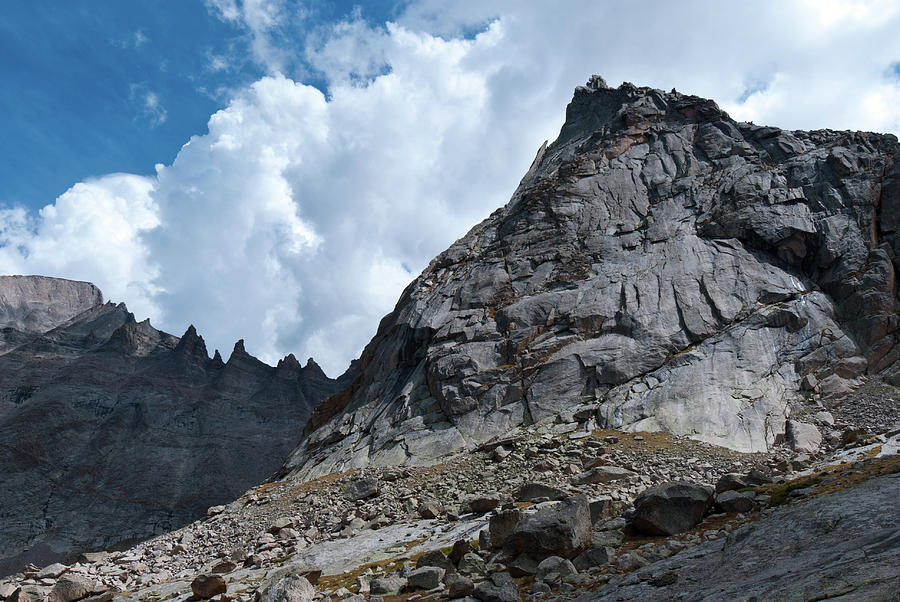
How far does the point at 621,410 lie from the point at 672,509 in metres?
30.2

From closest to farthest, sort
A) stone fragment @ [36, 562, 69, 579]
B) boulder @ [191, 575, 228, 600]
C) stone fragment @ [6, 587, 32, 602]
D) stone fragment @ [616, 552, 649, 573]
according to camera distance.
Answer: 1. stone fragment @ [616, 552, 649, 573]
2. boulder @ [191, 575, 228, 600]
3. stone fragment @ [6, 587, 32, 602]
4. stone fragment @ [36, 562, 69, 579]

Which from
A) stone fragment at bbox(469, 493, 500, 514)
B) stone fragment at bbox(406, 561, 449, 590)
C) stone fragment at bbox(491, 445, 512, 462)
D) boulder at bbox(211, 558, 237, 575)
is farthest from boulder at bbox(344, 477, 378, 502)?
stone fragment at bbox(406, 561, 449, 590)

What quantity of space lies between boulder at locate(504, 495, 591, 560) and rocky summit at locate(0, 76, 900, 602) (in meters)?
0.09

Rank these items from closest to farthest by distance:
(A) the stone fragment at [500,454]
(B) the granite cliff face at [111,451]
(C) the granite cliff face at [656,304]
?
1. (A) the stone fragment at [500,454]
2. (C) the granite cliff face at [656,304]
3. (B) the granite cliff face at [111,451]

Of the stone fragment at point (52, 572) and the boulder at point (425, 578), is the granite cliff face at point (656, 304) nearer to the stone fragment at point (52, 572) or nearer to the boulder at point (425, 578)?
the stone fragment at point (52, 572)

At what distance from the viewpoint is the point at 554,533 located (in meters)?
20.5

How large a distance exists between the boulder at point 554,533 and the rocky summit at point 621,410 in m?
0.09

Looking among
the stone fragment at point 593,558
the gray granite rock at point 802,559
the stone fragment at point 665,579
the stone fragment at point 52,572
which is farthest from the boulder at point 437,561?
the stone fragment at point 52,572

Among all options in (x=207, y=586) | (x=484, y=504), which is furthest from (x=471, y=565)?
(x=207, y=586)

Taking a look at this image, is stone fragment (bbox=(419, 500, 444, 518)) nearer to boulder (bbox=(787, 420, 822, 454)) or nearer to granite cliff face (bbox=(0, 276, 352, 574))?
boulder (bbox=(787, 420, 822, 454))

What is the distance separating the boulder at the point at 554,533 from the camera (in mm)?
20297

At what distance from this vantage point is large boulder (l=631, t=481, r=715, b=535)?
2098 centimetres

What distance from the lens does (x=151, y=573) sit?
39625 mm

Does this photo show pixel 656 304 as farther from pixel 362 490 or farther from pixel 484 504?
pixel 484 504
